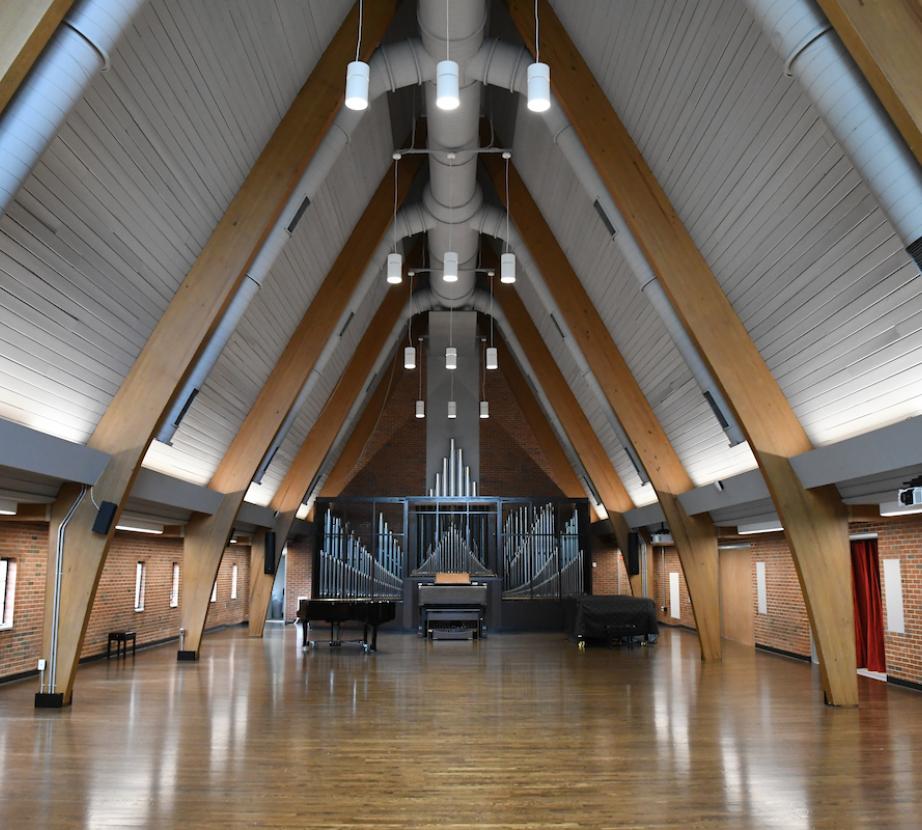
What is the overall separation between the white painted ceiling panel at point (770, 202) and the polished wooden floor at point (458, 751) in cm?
281

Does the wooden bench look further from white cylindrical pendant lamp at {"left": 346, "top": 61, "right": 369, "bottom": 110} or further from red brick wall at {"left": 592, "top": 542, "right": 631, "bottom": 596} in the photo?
red brick wall at {"left": 592, "top": 542, "right": 631, "bottom": 596}

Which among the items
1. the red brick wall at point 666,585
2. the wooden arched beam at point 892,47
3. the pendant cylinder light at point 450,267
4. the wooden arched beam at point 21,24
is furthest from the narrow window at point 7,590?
the red brick wall at point 666,585

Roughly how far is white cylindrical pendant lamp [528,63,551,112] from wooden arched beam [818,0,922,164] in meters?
1.70

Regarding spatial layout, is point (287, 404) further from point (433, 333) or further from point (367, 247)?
point (433, 333)

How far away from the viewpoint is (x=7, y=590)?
9734 mm

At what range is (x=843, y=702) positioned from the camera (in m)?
8.03

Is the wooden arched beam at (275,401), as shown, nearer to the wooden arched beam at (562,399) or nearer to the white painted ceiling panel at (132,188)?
the white painted ceiling panel at (132,188)

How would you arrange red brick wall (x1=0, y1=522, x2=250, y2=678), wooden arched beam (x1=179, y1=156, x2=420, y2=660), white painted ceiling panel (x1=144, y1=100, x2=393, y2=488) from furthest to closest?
wooden arched beam (x1=179, y1=156, x2=420, y2=660), white painted ceiling panel (x1=144, y1=100, x2=393, y2=488), red brick wall (x1=0, y1=522, x2=250, y2=678)

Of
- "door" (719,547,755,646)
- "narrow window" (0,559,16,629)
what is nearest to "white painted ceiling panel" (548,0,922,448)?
"door" (719,547,755,646)

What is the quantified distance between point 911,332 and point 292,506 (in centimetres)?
1192

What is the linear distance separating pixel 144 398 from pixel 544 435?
496 inches

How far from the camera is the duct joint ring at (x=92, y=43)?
4703 mm

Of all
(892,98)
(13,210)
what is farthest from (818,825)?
(13,210)

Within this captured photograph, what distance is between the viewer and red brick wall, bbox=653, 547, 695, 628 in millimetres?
17469
